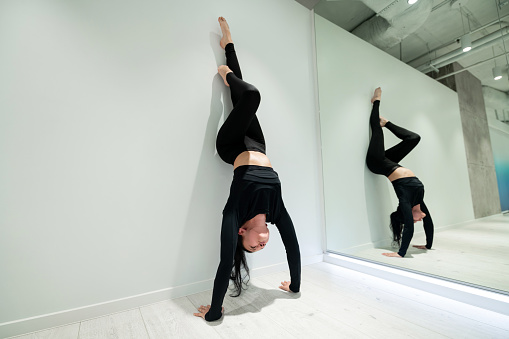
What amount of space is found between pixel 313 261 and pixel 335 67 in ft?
6.95

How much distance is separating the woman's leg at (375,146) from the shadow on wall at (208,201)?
1475 mm

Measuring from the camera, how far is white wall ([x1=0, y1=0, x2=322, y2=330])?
123 cm

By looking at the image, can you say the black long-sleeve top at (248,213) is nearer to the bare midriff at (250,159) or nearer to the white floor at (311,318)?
the bare midriff at (250,159)

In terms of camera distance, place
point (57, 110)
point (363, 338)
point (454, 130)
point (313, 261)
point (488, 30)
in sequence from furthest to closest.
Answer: point (313, 261) → point (454, 130) → point (488, 30) → point (57, 110) → point (363, 338)

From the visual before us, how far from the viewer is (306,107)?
8.11 ft

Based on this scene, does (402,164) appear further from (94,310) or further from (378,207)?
(94,310)

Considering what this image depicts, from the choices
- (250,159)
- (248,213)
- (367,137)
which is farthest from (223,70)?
(367,137)

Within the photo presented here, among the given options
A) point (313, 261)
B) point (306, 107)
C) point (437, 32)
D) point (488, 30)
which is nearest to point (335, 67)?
point (306, 107)

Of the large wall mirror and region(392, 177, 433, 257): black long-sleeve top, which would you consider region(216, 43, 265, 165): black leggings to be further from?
region(392, 177, 433, 257): black long-sleeve top

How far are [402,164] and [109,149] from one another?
7.59ft

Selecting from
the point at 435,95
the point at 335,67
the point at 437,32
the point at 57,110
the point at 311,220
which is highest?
the point at 335,67

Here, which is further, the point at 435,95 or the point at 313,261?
the point at 313,261

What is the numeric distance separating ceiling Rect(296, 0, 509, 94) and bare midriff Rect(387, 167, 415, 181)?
77cm

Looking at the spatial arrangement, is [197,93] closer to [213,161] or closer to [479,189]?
[213,161]
